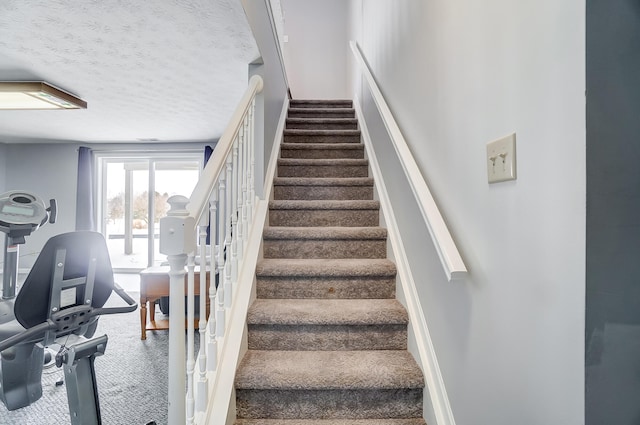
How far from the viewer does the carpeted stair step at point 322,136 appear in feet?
10.1

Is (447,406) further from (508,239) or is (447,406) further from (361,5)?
(361,5)

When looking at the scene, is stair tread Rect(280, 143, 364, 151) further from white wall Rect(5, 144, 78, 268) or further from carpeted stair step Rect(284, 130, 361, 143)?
white wall Rect(5, 144, 78, 268)

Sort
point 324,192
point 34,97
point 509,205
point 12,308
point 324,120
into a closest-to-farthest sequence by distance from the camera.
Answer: point 509,205 → point 12,308 → point 324,192 → point 34,97 → point 324,120

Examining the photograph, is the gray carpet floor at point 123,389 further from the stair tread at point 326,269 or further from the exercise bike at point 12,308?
the stair tread at point 326,269

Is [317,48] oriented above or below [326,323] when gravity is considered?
above

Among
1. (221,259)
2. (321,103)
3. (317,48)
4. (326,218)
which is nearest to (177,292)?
(221,259)

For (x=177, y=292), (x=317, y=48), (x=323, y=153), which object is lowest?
(x=177, y=292)

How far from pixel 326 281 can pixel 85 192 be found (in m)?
4.91

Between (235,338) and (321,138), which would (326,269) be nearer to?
(235,338)

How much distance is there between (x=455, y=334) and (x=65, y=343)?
1684mm

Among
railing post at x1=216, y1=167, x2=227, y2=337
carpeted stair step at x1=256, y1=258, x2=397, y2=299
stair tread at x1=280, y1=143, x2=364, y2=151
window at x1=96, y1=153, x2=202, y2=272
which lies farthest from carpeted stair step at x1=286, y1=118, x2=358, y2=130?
window at x1=96, y1=153, x2=202, y2=272

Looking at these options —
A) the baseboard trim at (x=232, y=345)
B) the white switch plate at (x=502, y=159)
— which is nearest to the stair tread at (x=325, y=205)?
the baseboard trim at (x=232, y=345)

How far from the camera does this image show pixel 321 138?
3105 mm
